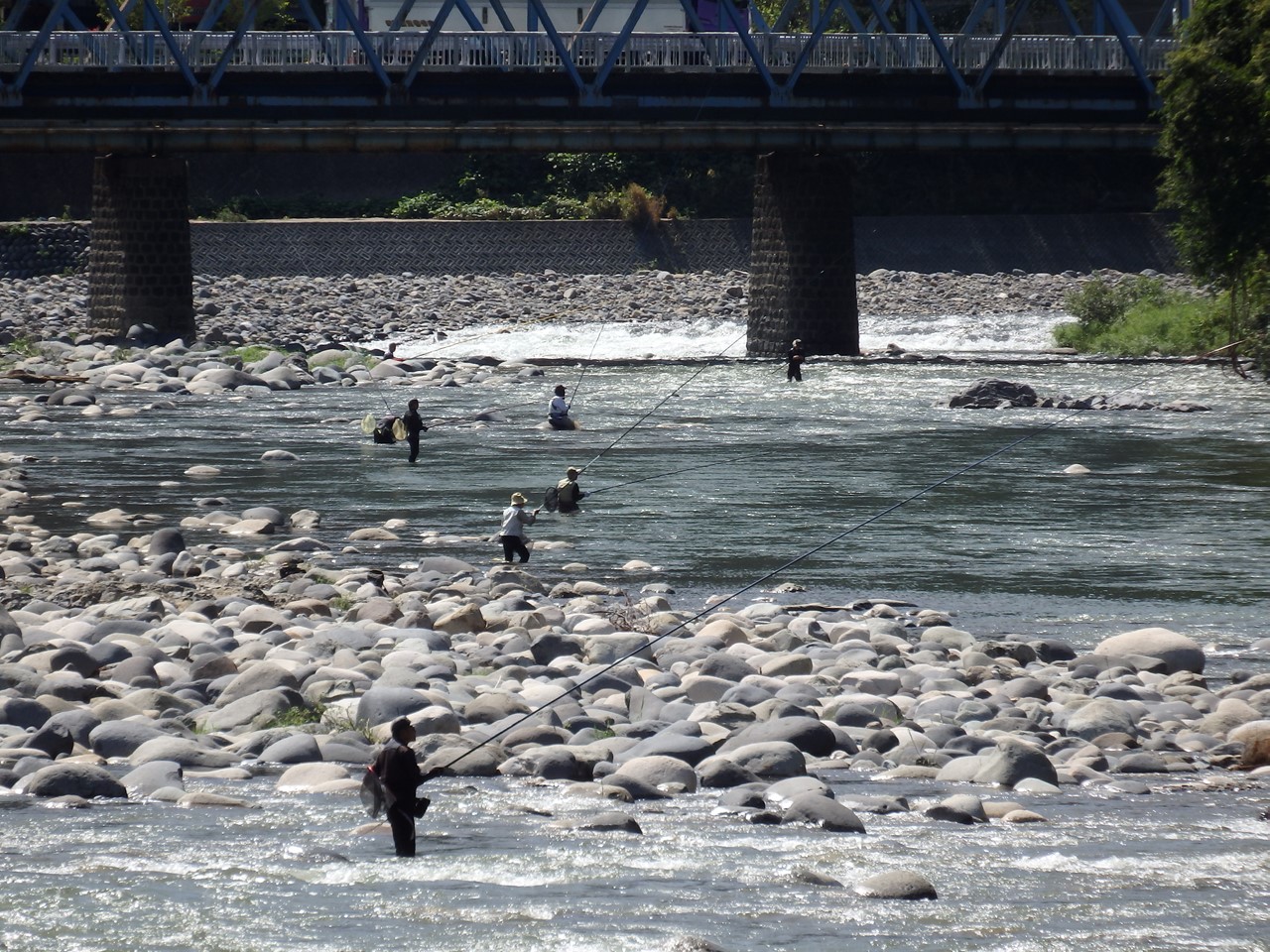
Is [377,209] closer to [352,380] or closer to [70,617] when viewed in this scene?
[352,380]

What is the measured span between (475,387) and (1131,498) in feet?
53.8

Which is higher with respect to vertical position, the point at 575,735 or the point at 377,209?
the point at 377,209

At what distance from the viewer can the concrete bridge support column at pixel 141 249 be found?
42625mm

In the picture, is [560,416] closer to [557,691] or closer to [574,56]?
[557,691]

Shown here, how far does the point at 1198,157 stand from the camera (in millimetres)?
24094

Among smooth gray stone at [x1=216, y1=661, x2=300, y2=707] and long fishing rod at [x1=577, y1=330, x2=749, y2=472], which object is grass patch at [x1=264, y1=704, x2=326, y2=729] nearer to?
smooth gray stone at [x1=216, y1=661, x2=300, y2=707]

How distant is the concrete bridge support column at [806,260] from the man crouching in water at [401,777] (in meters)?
35.5

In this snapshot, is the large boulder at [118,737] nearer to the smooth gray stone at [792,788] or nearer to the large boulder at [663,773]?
the large boulder at [663,773]

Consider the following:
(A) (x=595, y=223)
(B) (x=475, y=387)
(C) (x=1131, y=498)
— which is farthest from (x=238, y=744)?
(A) (x=595, y=223)

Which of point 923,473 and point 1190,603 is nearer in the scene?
point 1190,603

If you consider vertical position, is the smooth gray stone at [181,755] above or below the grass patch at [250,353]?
below

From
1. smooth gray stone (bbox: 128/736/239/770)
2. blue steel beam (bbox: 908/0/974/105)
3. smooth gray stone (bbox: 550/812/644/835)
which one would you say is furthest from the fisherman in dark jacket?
blue steel beam (bbox: 908/0/974/105)

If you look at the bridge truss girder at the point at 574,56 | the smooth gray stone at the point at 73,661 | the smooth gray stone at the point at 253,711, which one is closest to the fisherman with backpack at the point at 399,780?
the smooth gray stone at the point at 253,711

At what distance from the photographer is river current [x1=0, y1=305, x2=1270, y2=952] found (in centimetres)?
825
